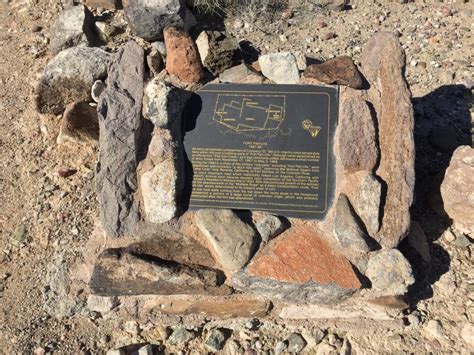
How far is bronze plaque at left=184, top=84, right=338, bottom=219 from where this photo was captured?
300 centimetres

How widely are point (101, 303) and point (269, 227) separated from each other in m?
1.46

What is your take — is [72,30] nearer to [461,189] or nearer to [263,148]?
[263,148]

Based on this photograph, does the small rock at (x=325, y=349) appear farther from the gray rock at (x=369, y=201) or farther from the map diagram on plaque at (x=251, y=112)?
the map diagram on plaque at (x=251, y=112)

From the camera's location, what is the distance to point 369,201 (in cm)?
290

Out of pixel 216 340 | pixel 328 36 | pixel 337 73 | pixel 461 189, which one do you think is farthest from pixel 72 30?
pixel 461 189

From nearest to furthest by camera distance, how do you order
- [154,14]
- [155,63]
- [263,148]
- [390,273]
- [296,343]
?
[390,273]
[296,343]
[263,148]
[155,63]
[154,14]

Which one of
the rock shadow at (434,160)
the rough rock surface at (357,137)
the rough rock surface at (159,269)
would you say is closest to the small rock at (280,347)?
the rough rock surface at (159,269)

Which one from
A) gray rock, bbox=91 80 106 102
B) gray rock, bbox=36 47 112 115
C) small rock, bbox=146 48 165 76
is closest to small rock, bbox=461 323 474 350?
small rock, bbox=146 48 165 76

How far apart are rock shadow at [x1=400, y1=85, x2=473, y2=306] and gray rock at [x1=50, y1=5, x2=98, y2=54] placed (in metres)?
3.82

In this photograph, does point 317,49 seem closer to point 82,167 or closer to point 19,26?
point 82,167

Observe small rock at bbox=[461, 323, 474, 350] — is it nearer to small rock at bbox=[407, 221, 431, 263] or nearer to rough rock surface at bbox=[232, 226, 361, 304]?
small rock at bbox=[407, 221, 431, 263]

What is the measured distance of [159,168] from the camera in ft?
10.3

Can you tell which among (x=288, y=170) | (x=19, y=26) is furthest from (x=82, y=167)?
(x=19, y=26)

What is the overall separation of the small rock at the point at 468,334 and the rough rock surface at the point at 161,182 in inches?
89.8
